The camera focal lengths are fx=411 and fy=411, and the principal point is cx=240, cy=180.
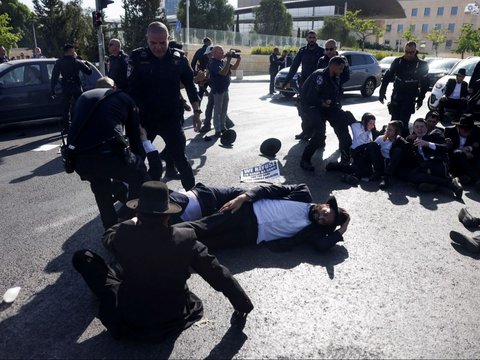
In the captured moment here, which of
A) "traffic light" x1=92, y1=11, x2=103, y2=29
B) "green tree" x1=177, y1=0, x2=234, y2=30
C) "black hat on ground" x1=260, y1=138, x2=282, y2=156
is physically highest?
"green tree" x1=177, y1=0, x2=234, y2=30

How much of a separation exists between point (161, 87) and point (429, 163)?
4184mm

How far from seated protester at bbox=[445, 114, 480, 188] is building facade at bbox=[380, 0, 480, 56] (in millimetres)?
75317

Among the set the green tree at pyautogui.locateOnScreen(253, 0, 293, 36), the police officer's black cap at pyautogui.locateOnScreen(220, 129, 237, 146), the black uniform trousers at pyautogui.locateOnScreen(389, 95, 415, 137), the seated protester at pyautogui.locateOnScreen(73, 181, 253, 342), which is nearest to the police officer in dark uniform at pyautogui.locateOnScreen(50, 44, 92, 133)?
the police officer's black cap at pyautogui.locateOnScreen(220, 129, 237, 146)

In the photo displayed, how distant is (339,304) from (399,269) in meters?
0.93

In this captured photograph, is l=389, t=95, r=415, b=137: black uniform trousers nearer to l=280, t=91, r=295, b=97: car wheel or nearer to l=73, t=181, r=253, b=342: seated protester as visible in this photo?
l=73, t=181, r=253, b=342: seated protester

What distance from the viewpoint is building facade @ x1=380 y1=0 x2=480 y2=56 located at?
76.7 meters

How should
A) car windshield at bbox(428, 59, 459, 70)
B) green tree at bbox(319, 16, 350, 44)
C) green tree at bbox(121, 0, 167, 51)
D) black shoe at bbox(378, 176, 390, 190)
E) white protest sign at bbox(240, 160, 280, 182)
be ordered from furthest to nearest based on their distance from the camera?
1. green tree at bbox(319, 16, 350, 44)
2. green tree at bbox(121, 0, 167, 51)
3. car windshield at bbox(428, 59, 459, 70)
4. black shoe at bbox(378, 176, 390, 190)
5. white protest sign at bbox(240, 160, 280, 182)

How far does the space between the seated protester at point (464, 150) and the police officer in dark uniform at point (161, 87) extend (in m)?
4.39

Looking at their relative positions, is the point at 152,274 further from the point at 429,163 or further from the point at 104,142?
the point at 429,163

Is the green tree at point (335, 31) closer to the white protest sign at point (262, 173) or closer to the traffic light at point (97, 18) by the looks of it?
the traffic light at point (97, 18)

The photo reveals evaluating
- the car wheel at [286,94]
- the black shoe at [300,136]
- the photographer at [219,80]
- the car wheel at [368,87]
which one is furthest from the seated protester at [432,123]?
the car wheel at [368,87]

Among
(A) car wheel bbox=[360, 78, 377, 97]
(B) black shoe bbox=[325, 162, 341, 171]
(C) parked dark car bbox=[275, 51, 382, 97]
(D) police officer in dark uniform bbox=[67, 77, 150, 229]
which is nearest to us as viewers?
(D) police officer in dark uniform bbox=[67, 77, 150, 229]

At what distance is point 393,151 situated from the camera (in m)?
6.44

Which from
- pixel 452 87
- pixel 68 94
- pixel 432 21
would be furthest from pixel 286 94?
pixel 432 21
